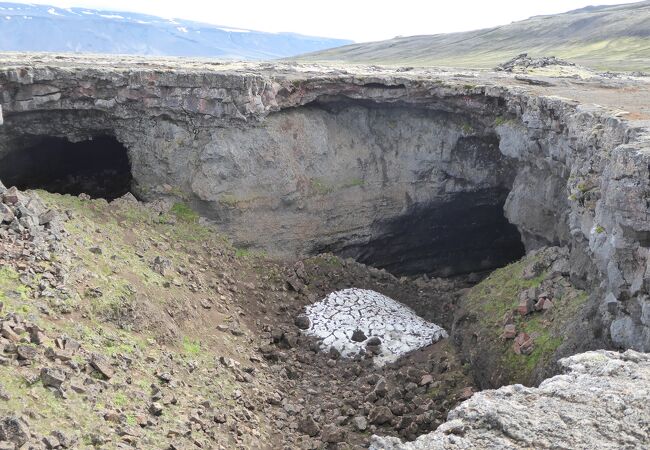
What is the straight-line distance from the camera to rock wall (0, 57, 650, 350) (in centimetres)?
2006

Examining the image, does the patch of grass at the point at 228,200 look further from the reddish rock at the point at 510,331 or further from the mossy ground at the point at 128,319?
the reddish rock at the point at 510,331

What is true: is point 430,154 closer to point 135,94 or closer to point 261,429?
point 135,94

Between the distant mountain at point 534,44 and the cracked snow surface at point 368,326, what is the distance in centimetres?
3209

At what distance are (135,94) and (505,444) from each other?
18.1 m

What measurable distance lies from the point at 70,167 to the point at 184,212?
657 centimetres

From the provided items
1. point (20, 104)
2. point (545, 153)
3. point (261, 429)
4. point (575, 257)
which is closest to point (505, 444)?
point (261, 429)

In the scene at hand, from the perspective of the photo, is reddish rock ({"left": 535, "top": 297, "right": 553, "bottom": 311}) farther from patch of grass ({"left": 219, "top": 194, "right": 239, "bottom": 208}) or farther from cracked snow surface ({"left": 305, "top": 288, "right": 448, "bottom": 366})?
patch of grass ({"left": 219, "top": 194, "right": 239, "bottom": 208})

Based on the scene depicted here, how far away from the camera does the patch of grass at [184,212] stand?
22.1m

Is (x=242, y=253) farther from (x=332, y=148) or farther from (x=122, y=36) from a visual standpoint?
(x=122, y=36)

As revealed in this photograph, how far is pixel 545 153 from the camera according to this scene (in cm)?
1831

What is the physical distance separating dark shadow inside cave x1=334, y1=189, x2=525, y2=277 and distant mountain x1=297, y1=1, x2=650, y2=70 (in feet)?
79.4

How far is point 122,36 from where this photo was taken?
166750 millimetres

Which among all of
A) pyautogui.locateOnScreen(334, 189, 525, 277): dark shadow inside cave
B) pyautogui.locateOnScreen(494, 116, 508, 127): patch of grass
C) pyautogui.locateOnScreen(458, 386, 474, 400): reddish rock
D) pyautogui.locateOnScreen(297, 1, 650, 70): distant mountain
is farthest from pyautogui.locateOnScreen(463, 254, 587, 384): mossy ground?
pyautogui.locateOnScreen(297, 1, 650, 70): distant mountain

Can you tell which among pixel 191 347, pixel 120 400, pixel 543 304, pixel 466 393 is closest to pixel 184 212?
pixel 191 347
